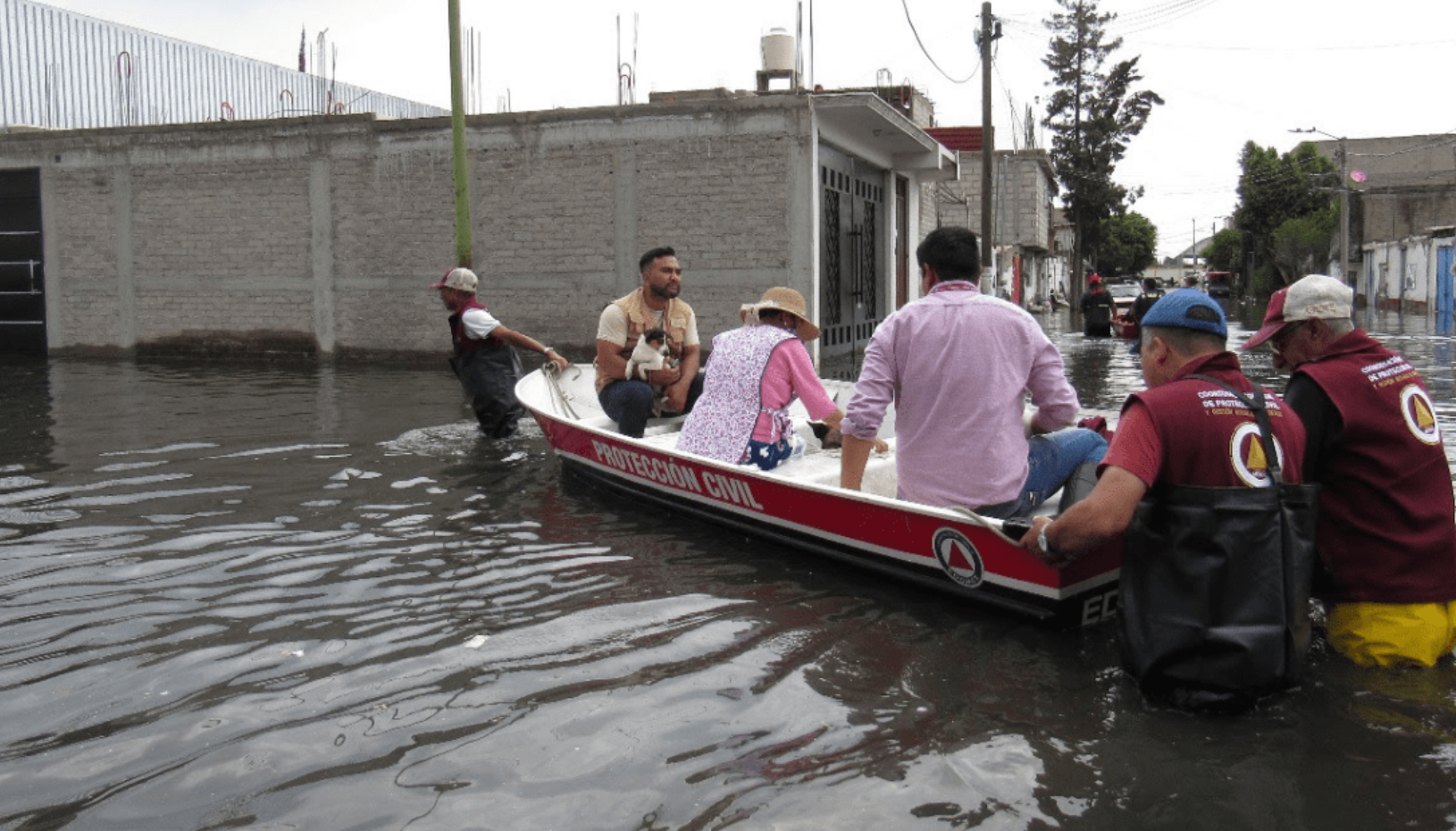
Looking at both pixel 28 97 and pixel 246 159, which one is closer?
pixel 246 159

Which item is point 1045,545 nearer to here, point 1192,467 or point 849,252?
point 1192,467

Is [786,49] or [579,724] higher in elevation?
[786,49]

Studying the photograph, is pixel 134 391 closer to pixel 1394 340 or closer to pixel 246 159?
pixel 246 159

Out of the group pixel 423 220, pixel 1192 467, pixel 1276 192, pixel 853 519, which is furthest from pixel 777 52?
pixel 1276 192

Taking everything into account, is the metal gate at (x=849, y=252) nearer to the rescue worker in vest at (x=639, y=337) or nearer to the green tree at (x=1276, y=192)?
the rescue worker in vest at (x=639, y=337)

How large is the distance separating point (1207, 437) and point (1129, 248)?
4177 inches

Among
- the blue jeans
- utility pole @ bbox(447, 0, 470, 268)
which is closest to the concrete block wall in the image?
utility pole @ bbox(447, 0, 470, 268)

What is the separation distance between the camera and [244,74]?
2894cm

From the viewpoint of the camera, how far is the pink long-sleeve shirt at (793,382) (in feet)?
21.0

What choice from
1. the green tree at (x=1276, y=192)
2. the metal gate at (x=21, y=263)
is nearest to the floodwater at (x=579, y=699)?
the metal gate at (x=21, y=263)

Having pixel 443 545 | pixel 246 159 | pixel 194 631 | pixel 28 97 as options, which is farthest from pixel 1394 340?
pixel 28 97

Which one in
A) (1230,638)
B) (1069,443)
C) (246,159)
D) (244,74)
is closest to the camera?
(1230,638)

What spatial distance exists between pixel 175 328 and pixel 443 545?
16.4 metres

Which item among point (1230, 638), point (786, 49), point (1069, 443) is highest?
point (786, 49)
